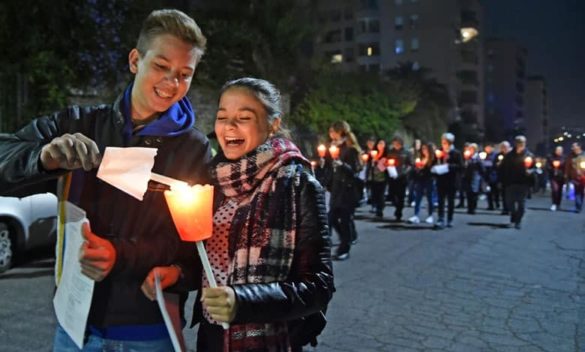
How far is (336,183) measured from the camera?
916 centimetres

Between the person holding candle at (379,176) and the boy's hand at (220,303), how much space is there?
12663 millimetres

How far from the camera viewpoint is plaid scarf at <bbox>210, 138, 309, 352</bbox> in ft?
6.52

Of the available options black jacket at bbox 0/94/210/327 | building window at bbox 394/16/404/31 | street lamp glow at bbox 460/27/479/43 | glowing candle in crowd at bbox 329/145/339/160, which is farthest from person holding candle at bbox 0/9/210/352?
street lamp glow at bbox 460/27/479/43

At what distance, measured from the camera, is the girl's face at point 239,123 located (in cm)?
210

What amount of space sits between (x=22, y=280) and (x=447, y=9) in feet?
248

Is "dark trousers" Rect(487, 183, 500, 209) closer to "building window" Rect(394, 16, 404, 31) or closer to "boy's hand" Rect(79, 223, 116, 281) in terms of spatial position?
"boy's hand" Rect(79, 223, 116, 281)

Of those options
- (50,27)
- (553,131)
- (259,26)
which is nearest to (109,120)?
(50,27)

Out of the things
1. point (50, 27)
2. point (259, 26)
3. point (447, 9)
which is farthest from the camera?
point (447, 9)

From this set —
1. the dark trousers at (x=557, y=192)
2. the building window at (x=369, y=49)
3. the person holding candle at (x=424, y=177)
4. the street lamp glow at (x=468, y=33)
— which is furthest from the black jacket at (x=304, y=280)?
the street lamp glow at (x=468, y=33)

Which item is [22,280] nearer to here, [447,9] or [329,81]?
[329,81]

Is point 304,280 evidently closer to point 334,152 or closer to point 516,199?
point 334,152

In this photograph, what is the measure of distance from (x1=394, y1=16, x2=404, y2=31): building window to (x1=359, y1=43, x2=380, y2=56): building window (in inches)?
150

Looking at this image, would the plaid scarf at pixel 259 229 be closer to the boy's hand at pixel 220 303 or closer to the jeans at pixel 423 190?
the boy's hand at pixel 220 303

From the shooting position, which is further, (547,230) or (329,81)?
(329,81)
